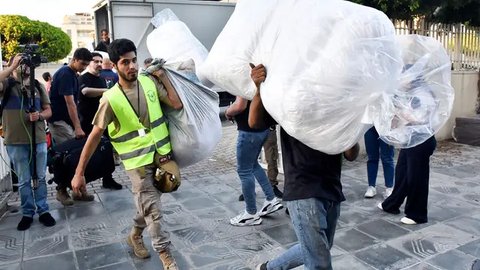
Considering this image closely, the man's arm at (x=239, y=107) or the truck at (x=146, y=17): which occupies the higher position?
the truck at (x=146, y=17)

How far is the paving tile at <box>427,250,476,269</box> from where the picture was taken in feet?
10.3

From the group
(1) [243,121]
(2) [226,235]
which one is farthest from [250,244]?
(1) [243,121]

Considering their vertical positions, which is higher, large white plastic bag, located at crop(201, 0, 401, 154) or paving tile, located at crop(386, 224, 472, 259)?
large white plastic bag, located at crop(201, 0, 401, 154)

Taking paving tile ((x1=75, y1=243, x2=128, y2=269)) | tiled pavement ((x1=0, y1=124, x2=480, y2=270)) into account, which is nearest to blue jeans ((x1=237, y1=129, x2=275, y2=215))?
tiled pavement ((x1=0, y1=124, x2=480, y2=270))

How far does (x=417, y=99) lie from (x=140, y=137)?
5.81 feet

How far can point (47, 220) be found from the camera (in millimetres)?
4164

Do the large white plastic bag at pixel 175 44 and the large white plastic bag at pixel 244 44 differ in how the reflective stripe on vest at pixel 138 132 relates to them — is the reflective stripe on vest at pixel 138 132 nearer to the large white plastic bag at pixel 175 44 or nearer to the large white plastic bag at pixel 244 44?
Result: the large white plastic bag at pixel 244 44

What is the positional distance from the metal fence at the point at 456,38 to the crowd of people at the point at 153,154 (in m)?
3.87

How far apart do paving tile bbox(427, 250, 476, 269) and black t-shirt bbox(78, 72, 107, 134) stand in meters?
4.00

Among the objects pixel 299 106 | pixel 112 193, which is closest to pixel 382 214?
pixel 299 106

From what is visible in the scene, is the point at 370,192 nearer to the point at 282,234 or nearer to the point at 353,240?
the point at 353,240

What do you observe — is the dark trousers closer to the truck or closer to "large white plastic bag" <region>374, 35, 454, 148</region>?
"large white plastic bag" <region>374, 35, 454, 148</region>

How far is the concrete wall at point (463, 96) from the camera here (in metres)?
8.05

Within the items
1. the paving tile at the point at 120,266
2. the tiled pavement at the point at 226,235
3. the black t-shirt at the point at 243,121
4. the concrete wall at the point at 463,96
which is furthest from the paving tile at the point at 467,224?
the concrete wall at the point at 463,96
